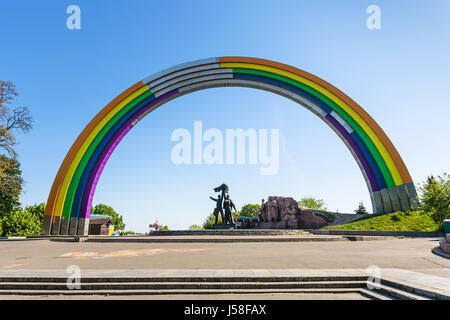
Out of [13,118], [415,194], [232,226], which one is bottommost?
[232,226]

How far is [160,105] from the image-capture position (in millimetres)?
36344

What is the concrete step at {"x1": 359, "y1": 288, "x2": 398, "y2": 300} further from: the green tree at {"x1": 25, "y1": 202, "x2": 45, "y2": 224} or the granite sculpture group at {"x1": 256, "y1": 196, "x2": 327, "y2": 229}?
the green tree at {"x1": 25, "y1": 202, "x2": 45, "y2": 224}

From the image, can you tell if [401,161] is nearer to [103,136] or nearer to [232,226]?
[232,226]

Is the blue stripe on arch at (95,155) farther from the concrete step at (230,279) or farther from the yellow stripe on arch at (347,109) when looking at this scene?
the concrete step at (230,279)

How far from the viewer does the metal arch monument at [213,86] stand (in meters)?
28.6

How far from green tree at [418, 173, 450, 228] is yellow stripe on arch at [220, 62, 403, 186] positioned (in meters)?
5.27

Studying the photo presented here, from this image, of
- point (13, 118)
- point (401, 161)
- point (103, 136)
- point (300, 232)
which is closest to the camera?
point (300, 232)

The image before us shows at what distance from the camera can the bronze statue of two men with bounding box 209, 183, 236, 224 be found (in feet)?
90.7

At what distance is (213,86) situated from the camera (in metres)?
37.9

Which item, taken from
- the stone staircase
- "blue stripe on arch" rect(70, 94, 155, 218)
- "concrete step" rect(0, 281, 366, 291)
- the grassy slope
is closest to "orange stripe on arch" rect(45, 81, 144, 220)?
"blue stripe on arch" rect(70, 94, 155, 218)

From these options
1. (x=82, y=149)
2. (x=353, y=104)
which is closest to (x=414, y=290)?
(x=353, y=104)

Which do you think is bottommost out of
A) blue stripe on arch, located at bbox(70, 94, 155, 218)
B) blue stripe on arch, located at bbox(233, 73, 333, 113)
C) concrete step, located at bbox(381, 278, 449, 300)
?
concrete step, located at bbox(381, 278, 449, 300)
